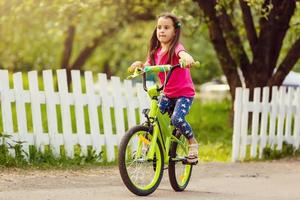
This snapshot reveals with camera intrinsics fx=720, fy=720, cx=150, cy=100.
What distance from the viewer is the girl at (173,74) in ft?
22.3

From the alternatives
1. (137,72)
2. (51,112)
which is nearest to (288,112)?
(51,112)

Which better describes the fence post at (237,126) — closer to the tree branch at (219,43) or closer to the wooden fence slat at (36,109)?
the wooden fence slat at (36,109)

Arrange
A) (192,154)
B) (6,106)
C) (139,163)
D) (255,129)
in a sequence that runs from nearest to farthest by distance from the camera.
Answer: (139,163) → (192,154) → (6,106) → (255,129)

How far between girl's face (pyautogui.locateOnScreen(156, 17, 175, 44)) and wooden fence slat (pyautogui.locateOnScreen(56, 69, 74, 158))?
232 cm

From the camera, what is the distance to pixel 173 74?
22.6ft

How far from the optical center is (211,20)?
12859 millimetres

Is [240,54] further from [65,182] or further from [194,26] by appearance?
[65,182]

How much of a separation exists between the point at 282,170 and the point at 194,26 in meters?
5.92

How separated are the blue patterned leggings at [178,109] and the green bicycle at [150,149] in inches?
3.1

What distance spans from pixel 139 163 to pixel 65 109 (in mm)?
2648

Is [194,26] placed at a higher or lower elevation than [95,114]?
higher

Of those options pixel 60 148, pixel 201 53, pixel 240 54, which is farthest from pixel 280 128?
pixel 201 53

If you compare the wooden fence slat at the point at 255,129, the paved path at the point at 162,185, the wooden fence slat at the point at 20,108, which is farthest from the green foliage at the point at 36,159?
the wooden fence slat at the point at 255,129

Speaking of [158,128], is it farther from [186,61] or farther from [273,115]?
[273,115]
